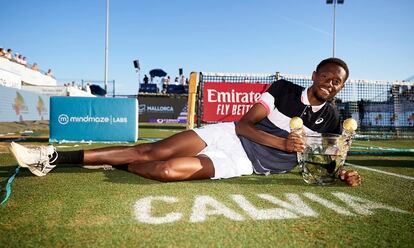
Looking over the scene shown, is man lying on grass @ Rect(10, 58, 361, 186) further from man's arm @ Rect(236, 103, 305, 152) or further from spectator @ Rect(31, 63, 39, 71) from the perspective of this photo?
spectator @ Rect(31, 63, 39, 71)

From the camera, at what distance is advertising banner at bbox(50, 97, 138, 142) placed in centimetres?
888

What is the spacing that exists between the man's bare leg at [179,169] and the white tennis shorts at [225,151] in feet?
0.40

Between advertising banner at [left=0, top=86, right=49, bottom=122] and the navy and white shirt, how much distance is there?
1472 centimetres

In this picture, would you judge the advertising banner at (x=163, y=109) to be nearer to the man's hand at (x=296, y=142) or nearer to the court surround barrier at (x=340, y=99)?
the court surround barrier at (x=340, y=99)

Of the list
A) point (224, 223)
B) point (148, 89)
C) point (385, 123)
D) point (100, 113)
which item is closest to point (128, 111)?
point (100, 113)

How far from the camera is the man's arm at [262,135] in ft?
10.4

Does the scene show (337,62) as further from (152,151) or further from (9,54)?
(9,54)

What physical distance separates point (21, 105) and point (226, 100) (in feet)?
43.1

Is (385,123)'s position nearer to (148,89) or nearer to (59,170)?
(59,170)

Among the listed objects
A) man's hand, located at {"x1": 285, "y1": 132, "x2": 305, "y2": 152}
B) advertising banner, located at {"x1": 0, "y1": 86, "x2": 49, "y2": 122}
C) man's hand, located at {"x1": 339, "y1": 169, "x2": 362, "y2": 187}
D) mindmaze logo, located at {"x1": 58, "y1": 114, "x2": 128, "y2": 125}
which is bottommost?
man's hand, located at {"x1": 339, "y1": 169, "x2": 362, "y2": 187}

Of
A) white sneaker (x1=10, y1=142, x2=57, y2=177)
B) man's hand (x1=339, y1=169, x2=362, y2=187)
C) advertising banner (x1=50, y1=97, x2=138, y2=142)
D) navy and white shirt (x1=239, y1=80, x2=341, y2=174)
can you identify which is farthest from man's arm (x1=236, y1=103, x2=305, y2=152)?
advertising banner (x1=50, y1=97, x2=138, y2=142)

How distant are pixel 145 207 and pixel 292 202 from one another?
4.61 feet

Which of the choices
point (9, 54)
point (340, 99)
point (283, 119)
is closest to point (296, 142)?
point (283, 119)

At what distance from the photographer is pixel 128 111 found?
9383mm
